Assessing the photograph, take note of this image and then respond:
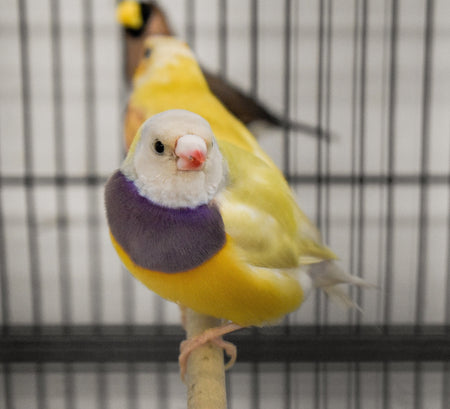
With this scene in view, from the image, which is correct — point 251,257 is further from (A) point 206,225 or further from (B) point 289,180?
(B) point 289,180

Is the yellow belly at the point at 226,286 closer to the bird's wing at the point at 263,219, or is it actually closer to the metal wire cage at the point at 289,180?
the bird's wing at the point at 263,219

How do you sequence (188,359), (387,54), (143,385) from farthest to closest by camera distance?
(387,54), (143,385), (188,359)

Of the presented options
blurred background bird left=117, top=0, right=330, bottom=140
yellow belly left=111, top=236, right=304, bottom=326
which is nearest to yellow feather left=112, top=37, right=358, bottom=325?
yellow belly left=111, top=236, right=304, bottom=326

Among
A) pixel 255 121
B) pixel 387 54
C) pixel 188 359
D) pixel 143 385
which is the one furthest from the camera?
pixel 387 54

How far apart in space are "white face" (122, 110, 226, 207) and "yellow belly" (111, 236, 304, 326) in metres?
0.07

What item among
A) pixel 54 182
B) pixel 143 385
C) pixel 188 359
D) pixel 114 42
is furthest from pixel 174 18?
pixel 188 359

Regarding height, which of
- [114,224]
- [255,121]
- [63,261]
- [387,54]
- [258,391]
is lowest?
[258,391]

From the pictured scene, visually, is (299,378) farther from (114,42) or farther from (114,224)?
(114,42)

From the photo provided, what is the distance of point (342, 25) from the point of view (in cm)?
157

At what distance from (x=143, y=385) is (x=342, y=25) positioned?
3.50 ft

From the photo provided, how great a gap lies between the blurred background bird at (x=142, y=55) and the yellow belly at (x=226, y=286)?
0.60 meters

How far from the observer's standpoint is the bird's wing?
0.60m

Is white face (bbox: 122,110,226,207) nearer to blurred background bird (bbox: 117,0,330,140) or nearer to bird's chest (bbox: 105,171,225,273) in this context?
bird's chest (bbox: 105,171,225,273)

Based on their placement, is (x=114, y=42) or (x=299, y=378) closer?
(x=299, y=378)
